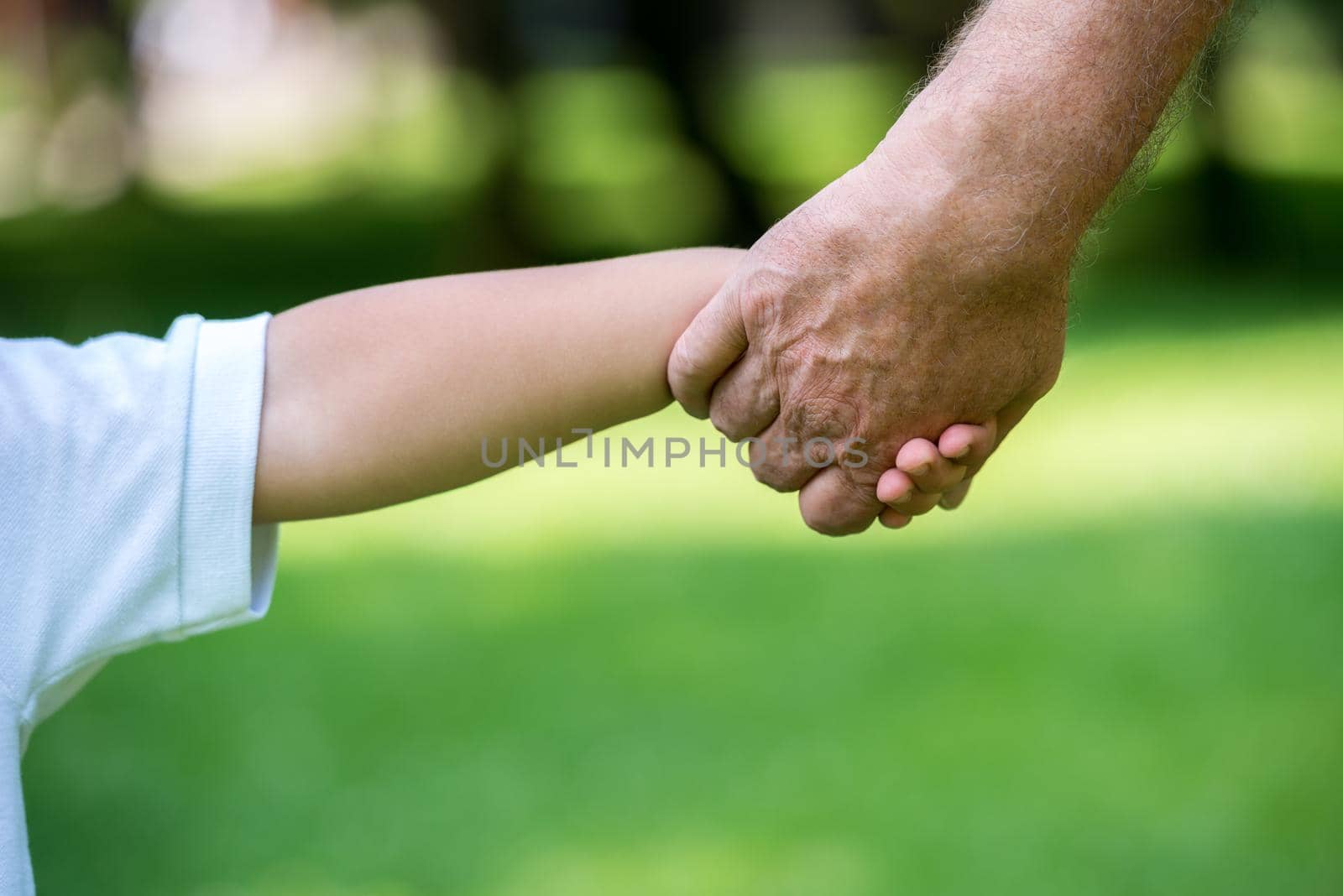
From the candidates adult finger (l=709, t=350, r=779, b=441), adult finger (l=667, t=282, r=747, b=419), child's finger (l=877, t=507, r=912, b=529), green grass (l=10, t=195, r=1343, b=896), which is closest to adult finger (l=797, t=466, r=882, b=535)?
child's finger (l=877, t=507, r=912, b=529)

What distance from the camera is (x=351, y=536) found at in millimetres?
5312

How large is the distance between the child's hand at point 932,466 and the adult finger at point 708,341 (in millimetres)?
294

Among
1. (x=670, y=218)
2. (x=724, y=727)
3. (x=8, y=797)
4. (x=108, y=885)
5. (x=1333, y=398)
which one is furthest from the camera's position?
(x=670, y=218)

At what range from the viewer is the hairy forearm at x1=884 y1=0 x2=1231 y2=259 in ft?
5.83

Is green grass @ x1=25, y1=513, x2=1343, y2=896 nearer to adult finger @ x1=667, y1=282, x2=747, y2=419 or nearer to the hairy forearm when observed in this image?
adult finger @ x1=667, y1=282, x2=747, y2=419

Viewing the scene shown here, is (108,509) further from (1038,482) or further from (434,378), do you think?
(1038,482)

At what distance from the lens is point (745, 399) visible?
6.64ft

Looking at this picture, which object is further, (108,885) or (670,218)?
(670,218)

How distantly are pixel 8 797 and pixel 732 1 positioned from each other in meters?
15.5

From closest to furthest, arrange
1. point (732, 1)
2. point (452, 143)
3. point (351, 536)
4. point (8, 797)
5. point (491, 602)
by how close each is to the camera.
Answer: point (8, 797) → point (491, 602) → point (351, 536) → point (732, 1) → point (452, 143)

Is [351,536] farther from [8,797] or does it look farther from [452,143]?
[452,143]

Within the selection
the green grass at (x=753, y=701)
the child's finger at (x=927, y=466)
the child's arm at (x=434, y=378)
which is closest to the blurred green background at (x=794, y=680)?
the green grass at (x=753, y=701)

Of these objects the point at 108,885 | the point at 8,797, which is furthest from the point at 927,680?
the point at 8,797

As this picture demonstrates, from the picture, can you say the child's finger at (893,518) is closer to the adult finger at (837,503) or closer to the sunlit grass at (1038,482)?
the adult finger at (837,503)
